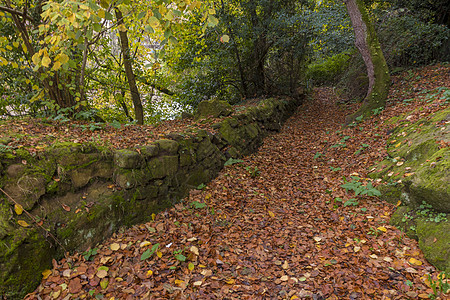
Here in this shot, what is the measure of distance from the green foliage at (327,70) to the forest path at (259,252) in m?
11.5

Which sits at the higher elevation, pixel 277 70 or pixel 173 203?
pixel 277 70

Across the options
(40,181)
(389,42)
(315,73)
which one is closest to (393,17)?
(389,42)

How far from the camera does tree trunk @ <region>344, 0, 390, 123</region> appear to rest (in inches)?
286

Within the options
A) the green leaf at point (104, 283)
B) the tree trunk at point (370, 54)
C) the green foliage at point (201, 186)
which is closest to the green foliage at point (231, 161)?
the green foliage at point (201, 186)

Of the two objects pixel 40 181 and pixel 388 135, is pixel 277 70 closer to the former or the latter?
pixel 388 135

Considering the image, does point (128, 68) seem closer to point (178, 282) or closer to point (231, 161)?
point (231, 161)

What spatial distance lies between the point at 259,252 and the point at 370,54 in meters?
7.11

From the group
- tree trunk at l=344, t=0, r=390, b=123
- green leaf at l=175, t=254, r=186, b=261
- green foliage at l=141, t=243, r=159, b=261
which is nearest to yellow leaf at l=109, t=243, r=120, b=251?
green foliage at l=141, t=243, r=159, b=261

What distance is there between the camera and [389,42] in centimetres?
894

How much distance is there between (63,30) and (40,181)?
1.66 metres

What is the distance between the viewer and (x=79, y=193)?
308 cm

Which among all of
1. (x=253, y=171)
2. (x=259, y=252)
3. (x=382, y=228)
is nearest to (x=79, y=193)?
(x=259, y=252)

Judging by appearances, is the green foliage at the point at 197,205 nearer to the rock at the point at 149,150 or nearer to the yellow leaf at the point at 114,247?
the rock at the point at 149,150

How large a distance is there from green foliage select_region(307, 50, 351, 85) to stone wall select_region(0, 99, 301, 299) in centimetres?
1337
